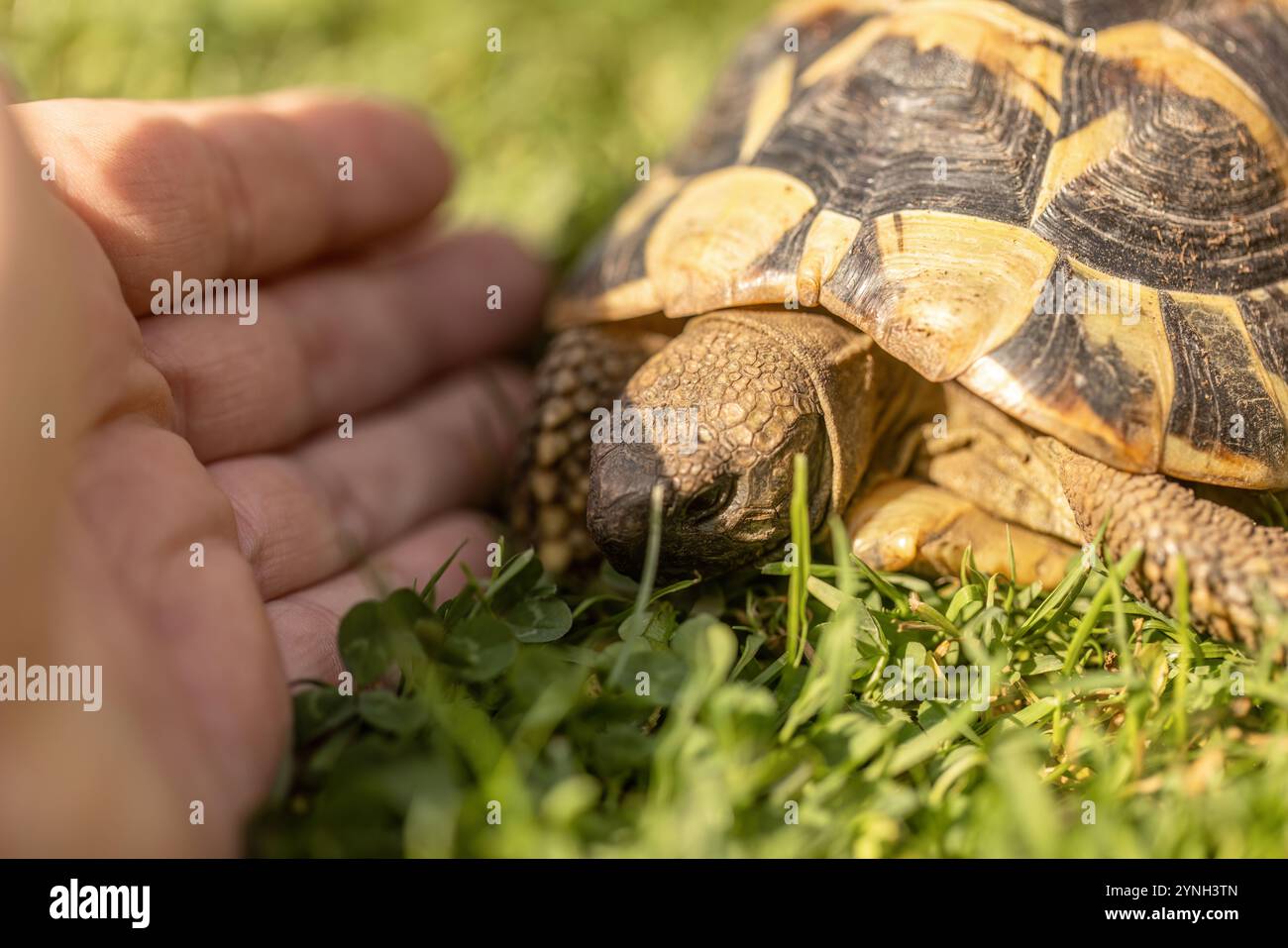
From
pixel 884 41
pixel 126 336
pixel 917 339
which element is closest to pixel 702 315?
pixel 917 339

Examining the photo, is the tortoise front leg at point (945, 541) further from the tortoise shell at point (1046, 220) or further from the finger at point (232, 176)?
the finger at point (232, 176)

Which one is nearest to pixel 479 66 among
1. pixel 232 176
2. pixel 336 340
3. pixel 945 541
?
pixel 336 340

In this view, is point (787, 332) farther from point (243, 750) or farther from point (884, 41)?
point (243, 750)

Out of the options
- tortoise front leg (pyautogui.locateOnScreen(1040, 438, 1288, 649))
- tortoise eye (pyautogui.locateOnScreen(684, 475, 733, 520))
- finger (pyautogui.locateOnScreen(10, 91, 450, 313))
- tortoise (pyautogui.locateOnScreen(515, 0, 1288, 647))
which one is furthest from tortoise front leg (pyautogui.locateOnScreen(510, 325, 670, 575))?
tortoise front leg (pyautogui.locateOnScreen(1040, 438, 1288, 649))

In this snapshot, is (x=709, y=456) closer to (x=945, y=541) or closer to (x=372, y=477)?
(x=945, y=541)

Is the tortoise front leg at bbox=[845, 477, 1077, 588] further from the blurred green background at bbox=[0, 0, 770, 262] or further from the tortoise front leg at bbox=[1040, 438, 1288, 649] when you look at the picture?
the blurred green background at bbox=[0, 0, 770, 262]

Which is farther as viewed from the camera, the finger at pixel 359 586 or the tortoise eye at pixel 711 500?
the tortoise eye at pixel 711 500

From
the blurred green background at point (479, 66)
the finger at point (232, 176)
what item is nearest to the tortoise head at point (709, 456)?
the finger at point (232, 176)

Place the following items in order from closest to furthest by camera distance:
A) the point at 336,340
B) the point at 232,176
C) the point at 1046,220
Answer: the point at 1046,220 < the point at 232,176 < the point at 336,340

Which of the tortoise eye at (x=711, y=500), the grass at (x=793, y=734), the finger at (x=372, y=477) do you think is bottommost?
the grass at (x=793, y=734)
